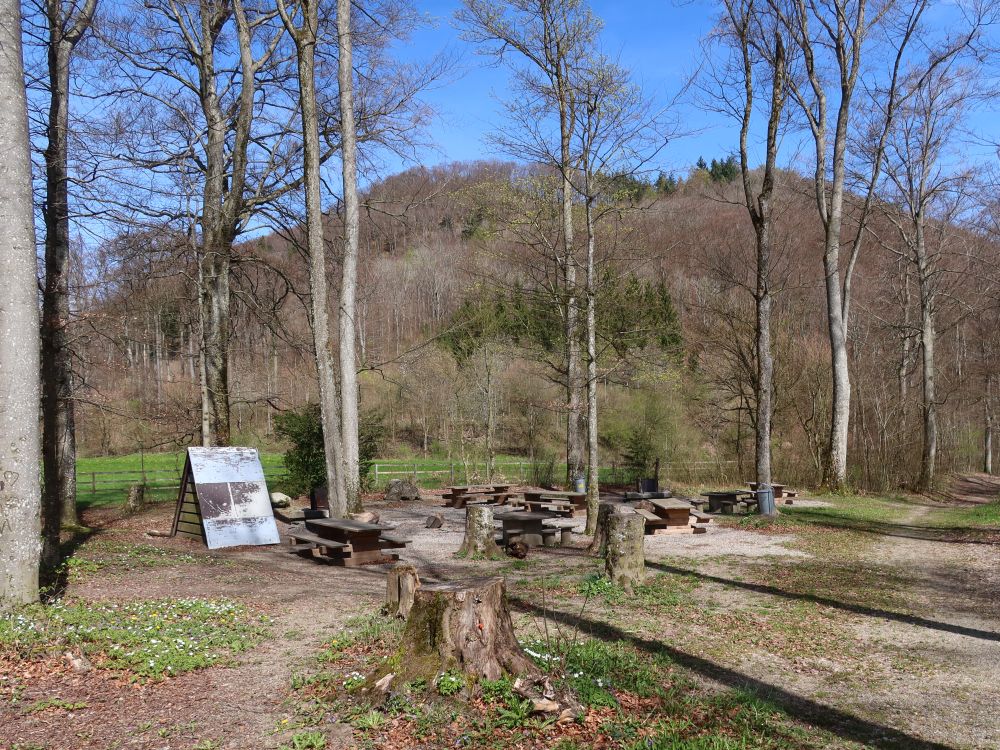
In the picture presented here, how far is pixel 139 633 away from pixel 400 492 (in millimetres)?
15636

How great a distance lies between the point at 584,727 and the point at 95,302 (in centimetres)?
1325

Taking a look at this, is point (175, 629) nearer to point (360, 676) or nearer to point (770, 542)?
point (360, 676)

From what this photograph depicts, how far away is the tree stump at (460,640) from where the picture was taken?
4.78 m

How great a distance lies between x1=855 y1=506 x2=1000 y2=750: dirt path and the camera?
16.5 feet

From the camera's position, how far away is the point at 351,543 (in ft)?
35.8

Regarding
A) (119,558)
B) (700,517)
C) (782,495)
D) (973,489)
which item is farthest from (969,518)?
(119,558)

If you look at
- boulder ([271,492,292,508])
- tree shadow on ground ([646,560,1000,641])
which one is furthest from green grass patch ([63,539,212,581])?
boulder ([271,492,292,508])

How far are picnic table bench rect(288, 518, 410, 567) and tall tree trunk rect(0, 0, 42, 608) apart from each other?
176 inches

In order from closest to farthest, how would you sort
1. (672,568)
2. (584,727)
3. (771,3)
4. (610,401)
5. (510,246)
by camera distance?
(584,727) → (672,568) → (510,246) → (771,3) → (610,401)

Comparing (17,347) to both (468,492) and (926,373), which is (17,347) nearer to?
(468,492)

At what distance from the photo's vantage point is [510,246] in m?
16.7

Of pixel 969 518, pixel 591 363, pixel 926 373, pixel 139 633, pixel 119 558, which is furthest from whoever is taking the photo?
pixel 926 373

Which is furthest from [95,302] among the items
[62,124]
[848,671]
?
[848,671]

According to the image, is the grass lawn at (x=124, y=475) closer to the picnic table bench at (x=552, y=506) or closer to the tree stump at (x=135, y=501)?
the tree stump at (x=135, y=501)
